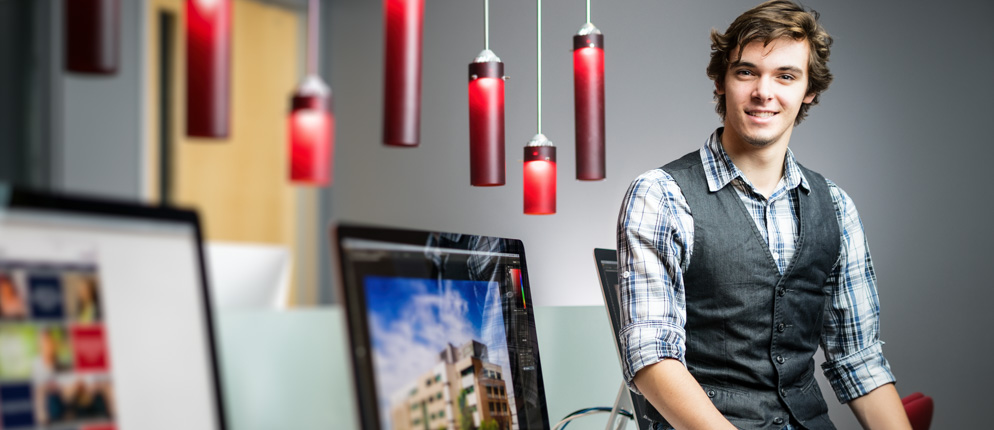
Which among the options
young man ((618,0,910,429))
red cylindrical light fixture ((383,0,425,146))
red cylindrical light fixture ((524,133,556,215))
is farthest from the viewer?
red cylindrical light fixture ((524,133,556,215))

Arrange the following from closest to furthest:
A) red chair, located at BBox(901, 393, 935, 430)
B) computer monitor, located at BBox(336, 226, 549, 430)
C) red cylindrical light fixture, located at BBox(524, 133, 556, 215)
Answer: computer monitor, located at BBox(336, 226, 549, 430) < red chair, located at BBox(901, 393, 935, 430) < red cylindrical light fixture, located at BBox(524, 133, 556, 215)

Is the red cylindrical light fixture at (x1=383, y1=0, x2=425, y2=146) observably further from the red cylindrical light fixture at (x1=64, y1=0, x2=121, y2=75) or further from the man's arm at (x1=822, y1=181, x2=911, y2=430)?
the man's arm at (x1=822, y1=181, x2=911, y2=430)

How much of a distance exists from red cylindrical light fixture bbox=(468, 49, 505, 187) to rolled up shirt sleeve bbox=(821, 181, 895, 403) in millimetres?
678

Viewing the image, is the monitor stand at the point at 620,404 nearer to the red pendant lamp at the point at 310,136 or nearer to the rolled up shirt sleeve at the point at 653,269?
the rolled up shirt sleeve at the point at 653,269

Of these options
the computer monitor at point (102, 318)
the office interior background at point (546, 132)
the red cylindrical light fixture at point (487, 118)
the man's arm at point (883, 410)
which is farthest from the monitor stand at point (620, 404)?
the office interior background at point (546, 132)

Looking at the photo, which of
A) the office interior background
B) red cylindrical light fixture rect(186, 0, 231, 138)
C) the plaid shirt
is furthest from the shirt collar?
the office interior background

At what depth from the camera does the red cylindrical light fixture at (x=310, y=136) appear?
0.82m

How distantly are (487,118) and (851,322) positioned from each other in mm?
783

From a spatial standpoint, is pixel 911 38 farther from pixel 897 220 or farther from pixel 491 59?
pixel 491 59

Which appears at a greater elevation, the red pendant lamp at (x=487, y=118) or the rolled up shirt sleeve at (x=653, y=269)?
the red pendant lamp at (x=487, y=118)

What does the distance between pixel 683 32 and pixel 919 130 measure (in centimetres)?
108

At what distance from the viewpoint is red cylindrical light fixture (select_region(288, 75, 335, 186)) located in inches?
32.3

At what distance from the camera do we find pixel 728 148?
1516 mm

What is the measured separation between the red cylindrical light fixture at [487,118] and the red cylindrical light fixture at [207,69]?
1.86 ft
